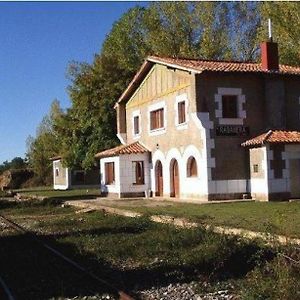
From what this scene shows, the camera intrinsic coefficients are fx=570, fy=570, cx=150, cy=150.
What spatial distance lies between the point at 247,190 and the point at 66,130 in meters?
24.1

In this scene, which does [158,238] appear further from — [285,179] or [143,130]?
[143,130]

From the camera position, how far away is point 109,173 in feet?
108

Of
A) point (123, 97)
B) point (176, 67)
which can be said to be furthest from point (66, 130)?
point (176, 67)

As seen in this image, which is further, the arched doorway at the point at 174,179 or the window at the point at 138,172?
the window at the point at 138,172

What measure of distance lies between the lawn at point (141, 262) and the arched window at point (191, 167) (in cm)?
1018

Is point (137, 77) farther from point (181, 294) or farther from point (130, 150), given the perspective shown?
point (181, 294)

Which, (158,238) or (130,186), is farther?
(130,186)

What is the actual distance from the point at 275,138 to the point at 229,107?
8.79 feet

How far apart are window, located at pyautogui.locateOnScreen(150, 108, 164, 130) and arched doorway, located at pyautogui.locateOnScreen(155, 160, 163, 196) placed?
188 cm

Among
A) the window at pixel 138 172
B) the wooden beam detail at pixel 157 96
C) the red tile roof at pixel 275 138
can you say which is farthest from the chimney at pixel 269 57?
the window at pixel 138 172

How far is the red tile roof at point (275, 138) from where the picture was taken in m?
23.4

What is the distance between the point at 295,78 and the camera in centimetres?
2598

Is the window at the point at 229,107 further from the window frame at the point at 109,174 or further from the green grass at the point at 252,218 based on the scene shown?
the window frame at the point at 109,174

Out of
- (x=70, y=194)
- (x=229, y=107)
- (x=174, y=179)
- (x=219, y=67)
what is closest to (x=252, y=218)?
(x=229, y=107)
